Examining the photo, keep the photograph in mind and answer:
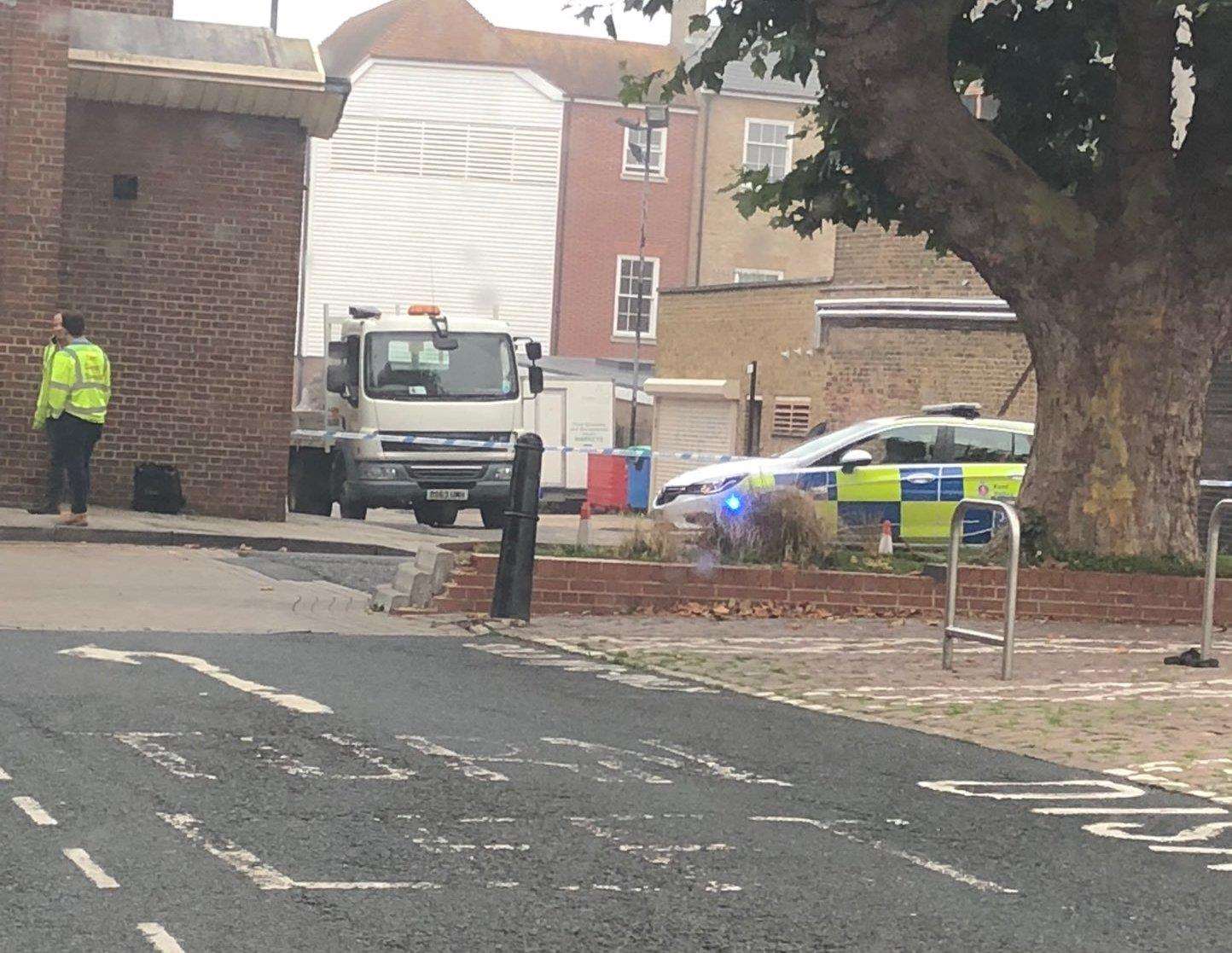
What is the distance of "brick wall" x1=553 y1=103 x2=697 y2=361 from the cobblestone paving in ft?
143

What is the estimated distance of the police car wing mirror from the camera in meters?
20.1

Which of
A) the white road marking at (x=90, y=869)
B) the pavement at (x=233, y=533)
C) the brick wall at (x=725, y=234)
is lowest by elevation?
the white road marking at (x=90, y=869)

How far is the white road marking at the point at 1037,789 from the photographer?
295 inches

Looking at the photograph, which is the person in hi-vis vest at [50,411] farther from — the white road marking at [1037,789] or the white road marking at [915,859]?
the white road marking at [915,859]

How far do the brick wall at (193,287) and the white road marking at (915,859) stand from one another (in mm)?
15543

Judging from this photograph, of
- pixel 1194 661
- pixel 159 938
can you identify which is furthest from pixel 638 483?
pixel 159 938

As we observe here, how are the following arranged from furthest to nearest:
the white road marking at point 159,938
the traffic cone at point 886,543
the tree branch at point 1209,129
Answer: the traffic cone at point 886,543, the tree branch at point 1209,129, the white road marking at point 159,938

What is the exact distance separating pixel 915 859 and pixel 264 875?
1.86 m

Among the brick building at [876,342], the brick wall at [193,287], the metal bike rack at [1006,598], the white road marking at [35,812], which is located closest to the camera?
the white road marking at [35,812]

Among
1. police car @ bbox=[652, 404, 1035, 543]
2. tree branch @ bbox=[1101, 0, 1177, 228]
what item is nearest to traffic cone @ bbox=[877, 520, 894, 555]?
police car @ bbox=[652, 404, 1035, 543]

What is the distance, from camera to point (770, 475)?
809 inches

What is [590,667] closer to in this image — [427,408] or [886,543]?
[886,543]

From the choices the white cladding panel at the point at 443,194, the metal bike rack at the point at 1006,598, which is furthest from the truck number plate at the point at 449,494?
the white cladding panel at the point at 443,194

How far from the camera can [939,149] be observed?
14.6 metres
